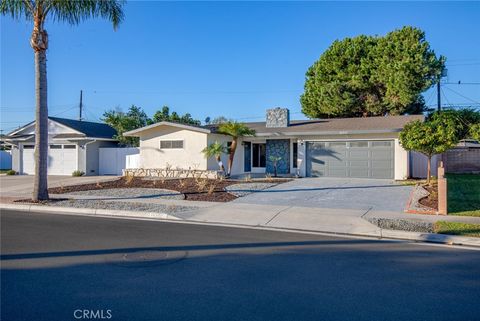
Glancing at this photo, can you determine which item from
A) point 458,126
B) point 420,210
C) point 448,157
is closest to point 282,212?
point 420,210

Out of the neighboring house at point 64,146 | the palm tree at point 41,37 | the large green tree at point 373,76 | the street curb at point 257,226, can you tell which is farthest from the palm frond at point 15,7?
the large green tree at point 373,76

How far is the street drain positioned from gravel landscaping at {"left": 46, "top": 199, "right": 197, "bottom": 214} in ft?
15.9

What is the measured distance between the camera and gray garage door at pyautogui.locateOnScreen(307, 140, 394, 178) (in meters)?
20.3

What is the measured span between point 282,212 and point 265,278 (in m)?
5.95

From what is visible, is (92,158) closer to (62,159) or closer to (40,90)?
(62,159)

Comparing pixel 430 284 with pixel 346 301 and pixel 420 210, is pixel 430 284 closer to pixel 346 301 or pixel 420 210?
pixel 346 301

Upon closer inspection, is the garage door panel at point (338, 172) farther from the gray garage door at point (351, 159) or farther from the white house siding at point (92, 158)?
the white house siding at point (92, 158)

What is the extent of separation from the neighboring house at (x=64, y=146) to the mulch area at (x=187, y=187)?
25.8 feet

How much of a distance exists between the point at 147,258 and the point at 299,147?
1687cm

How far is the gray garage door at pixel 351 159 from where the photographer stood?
20.3m

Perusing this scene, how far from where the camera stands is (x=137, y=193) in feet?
53.2

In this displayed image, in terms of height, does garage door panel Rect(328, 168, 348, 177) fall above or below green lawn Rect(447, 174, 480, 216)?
above

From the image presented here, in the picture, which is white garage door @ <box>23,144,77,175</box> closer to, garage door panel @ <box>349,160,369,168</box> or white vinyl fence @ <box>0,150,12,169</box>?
white vinyl fence @ <box>0,150,12,169</box>

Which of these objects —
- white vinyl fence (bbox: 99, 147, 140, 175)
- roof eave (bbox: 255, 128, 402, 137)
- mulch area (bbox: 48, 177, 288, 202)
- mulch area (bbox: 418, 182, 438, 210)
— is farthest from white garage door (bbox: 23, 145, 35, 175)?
mulch area (bbox: 418, 182, 438, 210)
